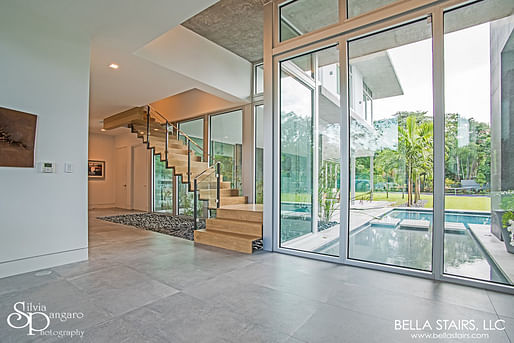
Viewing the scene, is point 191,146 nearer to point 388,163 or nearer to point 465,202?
point 388,163

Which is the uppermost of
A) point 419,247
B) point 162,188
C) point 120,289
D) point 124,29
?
point 124,29

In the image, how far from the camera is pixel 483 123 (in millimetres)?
2945

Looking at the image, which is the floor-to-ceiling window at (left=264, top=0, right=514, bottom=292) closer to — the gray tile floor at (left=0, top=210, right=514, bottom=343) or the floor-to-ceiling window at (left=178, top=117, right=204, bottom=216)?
the gray tile floor at (left=0, top=210, right=514, bottom=343)

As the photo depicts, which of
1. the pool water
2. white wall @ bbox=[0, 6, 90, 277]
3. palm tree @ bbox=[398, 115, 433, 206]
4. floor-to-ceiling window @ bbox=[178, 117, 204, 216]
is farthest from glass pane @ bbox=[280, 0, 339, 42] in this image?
floor-to-ceiling window @ bbox=[178, 117, 204, 216]

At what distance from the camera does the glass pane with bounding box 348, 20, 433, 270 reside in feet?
10.6

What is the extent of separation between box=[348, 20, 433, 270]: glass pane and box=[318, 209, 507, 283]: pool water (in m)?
0.01

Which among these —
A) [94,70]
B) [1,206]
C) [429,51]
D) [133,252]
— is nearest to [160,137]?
[94,70]

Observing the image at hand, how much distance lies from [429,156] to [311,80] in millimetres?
2104

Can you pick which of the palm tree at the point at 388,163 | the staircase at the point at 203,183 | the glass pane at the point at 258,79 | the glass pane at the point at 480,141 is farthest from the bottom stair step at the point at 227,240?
the glass pane at the point at 258,79

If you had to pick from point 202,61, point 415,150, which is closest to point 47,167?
point 202,61

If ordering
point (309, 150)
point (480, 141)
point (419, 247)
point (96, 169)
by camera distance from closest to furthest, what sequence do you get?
point (480, 141), point (419, 247), point (309, 150), point (96, 169)

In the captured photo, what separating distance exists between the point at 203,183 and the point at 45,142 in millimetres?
3159

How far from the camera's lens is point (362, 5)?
3613 millimetres

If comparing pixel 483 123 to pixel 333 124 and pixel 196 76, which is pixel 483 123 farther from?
pixel 196 76
